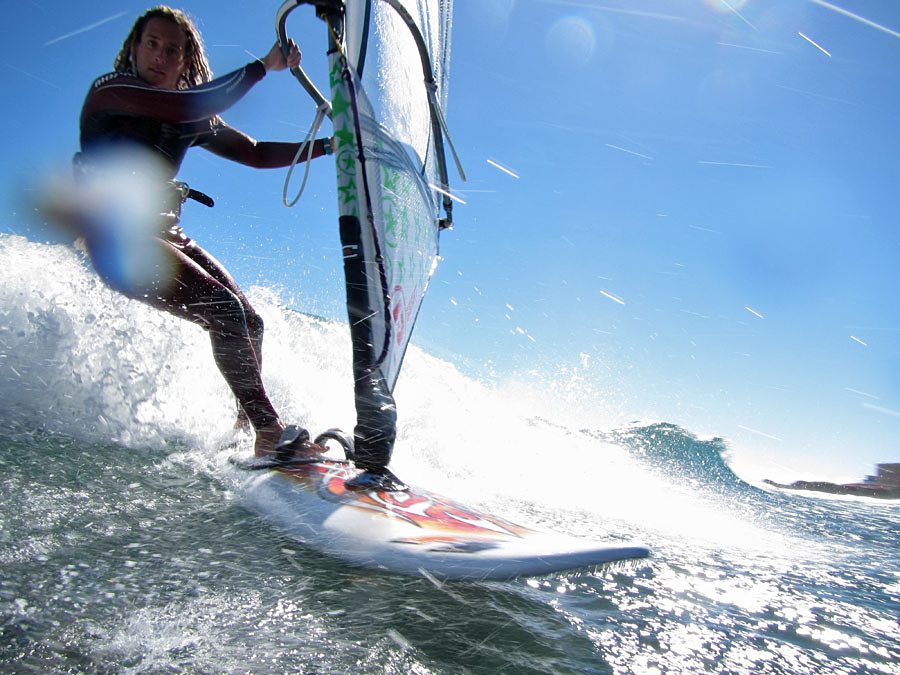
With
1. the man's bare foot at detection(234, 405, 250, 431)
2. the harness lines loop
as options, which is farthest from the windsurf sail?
the man's bare foot at detection(234, 405, 250, 431)

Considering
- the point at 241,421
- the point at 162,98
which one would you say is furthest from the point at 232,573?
the point at 162,98

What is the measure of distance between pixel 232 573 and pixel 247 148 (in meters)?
2.22

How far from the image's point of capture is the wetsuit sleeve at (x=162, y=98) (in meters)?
1.77

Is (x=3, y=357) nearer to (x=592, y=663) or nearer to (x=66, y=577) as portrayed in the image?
(x=66, y=577)

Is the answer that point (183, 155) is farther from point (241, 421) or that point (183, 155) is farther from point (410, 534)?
point (410, 534)

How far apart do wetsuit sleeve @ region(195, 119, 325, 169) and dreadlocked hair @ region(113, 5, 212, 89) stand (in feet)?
0.88

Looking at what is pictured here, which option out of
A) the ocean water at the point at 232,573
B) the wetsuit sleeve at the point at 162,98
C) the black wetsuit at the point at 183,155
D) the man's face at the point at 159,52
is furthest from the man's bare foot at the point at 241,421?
→ the man's face at the point at 159,52

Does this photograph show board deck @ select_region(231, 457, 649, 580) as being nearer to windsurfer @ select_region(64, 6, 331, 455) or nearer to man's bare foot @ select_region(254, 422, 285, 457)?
man's bare foot @ select_region(254, 422, 285, 457)

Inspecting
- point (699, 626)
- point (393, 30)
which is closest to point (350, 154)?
point (393, 30)

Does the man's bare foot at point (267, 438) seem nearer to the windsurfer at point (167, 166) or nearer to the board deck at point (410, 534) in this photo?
the windsurfer at point (167, 166)

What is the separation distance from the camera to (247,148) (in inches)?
100

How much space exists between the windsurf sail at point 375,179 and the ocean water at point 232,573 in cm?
61

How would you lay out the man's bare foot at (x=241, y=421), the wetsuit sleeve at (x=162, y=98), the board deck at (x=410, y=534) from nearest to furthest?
the board deck at (x=410, y=534)
the wetsuit sleeve at (x=162, y=98)
the man's bare foot at (x=241, y=421)

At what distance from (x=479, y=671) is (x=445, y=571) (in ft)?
1.32
